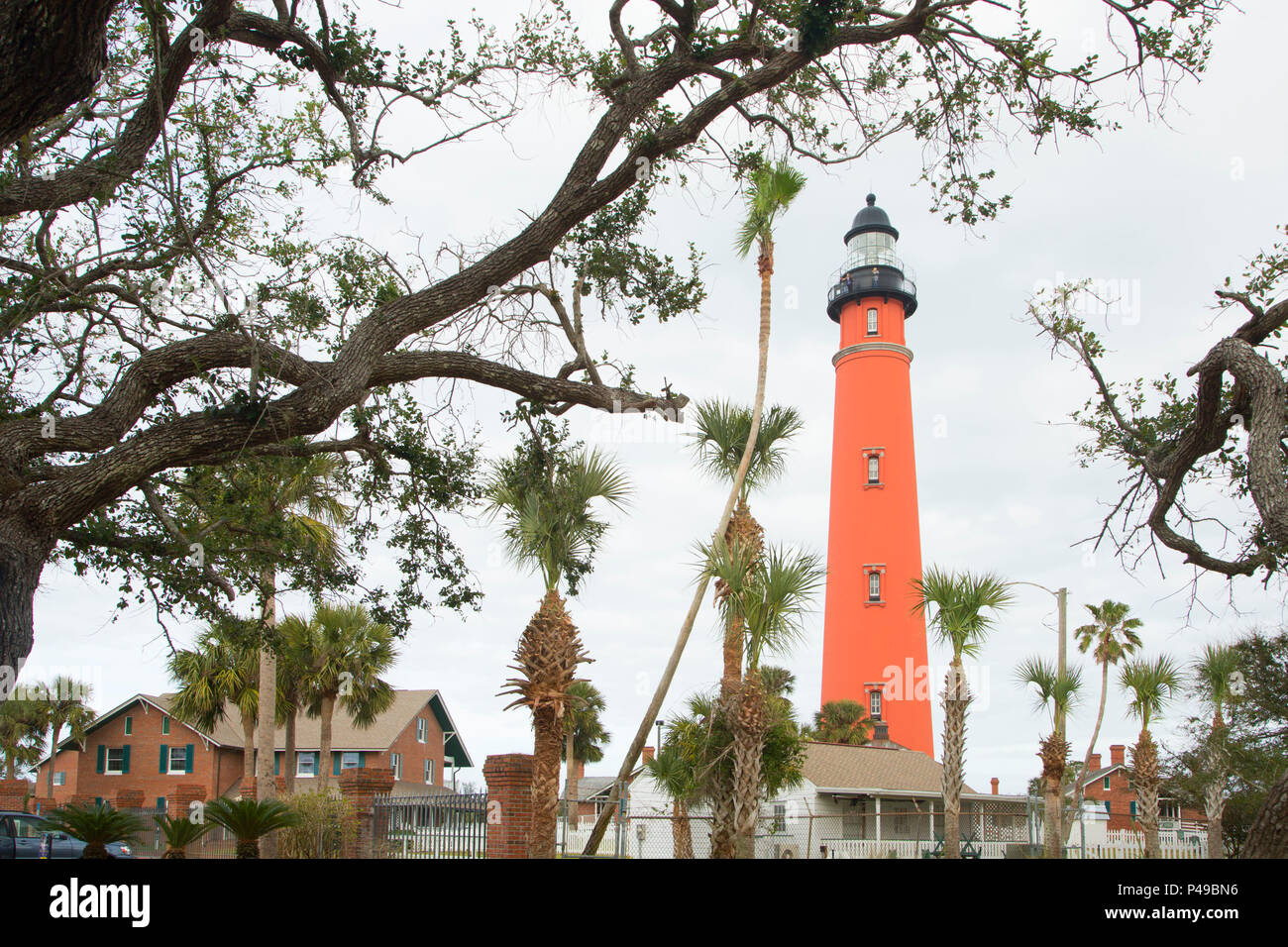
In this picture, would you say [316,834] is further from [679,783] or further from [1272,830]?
[1272,830]

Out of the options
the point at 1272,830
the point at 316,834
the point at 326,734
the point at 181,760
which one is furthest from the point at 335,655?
the point at 1272,830

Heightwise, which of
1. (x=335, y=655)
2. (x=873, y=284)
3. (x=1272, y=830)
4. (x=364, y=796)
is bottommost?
(x=364, y=796)

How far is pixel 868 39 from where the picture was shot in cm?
968

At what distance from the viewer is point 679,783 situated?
21.0m

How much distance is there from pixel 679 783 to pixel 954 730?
5.67m

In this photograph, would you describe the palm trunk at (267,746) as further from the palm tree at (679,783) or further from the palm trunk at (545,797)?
the palm tree at (679,783)

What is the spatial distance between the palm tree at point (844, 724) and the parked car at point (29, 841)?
911 inches

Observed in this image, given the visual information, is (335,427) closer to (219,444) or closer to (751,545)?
(219,444)

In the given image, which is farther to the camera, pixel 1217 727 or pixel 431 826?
pixel 1217 727

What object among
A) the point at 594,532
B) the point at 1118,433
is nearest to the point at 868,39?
the point at 1118,433

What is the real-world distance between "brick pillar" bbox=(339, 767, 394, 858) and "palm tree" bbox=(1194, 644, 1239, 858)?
18.5m

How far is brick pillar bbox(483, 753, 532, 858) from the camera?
48.2 ft

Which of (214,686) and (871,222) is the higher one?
(871,222)
